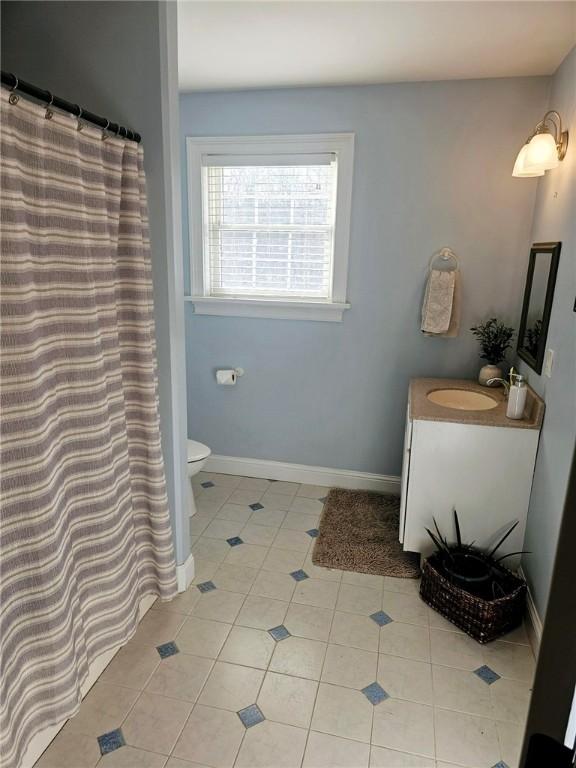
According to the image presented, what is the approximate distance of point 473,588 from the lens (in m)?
2.16

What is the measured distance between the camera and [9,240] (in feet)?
3.95

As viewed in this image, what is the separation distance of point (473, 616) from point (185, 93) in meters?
3.18

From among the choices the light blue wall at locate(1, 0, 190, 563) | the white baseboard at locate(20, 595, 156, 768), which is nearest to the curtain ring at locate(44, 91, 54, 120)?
the light blue wall at locate(1, 0, 190, 563)

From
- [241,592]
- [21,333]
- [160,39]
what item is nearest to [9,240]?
[21,333]

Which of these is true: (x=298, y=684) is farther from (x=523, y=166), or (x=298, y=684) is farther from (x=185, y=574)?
(x=523, y=166)

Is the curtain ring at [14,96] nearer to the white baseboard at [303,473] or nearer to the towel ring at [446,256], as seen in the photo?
the towel ring at [446,256]

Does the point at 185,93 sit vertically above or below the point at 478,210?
above

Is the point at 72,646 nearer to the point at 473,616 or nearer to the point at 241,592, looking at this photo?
the point at 241,592

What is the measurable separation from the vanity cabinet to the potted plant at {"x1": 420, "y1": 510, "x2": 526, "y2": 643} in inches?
2.3

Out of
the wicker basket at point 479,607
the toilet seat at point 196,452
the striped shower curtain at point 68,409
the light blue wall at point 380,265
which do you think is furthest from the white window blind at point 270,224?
the wicker basket at point 479,607

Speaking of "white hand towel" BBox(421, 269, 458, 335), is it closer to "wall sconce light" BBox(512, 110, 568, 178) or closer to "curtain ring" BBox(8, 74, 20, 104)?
"wall sconce light" BBox(512, 110, 568, 178)

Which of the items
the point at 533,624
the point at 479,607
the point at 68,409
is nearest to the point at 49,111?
the point at 68,409

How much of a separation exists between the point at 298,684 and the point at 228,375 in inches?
74.9

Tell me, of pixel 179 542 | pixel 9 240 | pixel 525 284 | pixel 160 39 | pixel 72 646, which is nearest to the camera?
pixel 9 240
